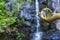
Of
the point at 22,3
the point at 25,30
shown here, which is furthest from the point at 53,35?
the point at 22,3

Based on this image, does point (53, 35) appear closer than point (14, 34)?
No

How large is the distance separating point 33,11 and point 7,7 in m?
0.58

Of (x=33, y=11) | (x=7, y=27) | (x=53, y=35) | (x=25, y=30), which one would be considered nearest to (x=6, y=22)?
(x=7, y=27)

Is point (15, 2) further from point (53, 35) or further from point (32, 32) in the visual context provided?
point (53, 35)

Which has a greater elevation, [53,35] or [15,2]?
[15,2]

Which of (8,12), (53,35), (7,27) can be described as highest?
(8,12)

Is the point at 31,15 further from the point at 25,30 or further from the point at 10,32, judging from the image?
the point at 10,32

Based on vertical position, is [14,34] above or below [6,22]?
below

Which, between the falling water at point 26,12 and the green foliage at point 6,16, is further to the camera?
the falling water at point 26,12

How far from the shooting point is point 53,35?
4.42m

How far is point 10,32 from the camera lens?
4.00 meters

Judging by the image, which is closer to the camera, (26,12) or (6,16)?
(6,16)

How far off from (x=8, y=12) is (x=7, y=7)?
13cm

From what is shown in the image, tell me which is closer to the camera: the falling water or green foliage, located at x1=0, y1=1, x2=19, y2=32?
green foliage, located at x1=0, y1=1, x2=19, y2=32
